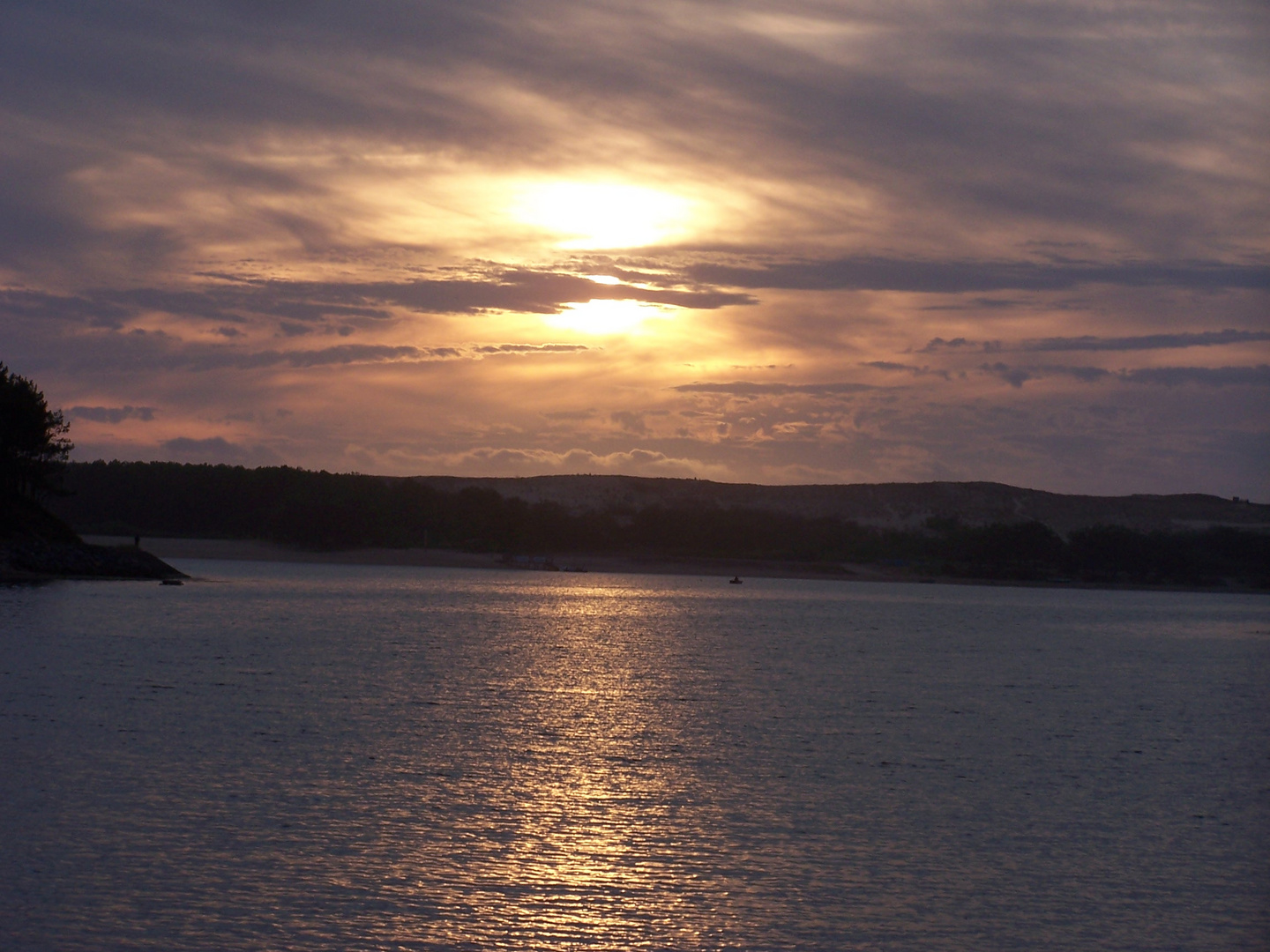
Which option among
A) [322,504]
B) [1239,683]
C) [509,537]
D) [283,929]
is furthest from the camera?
[509,537]

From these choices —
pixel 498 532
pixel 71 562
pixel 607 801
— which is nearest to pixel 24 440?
Answer: pixel 71 562

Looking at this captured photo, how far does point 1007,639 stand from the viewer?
61.8 metres

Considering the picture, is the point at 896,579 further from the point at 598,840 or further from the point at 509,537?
the point at 598,840

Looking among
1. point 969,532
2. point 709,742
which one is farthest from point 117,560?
point 969,532

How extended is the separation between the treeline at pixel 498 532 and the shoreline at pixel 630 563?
4.20 feet

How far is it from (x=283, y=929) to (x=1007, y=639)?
55.3 m

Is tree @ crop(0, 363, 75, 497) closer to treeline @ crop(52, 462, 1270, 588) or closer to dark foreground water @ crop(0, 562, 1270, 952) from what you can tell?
dark foreground water @ crop(0, 562, 1270, 952)

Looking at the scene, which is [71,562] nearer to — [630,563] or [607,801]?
[607,801]

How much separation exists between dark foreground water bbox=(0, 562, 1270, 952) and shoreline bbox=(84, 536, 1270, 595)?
4558 inches

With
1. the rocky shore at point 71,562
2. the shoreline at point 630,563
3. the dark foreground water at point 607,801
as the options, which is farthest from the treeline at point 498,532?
the dark foreground water at point 607,801

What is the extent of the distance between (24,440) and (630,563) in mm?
105794

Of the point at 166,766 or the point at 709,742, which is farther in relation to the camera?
the point at 709,742

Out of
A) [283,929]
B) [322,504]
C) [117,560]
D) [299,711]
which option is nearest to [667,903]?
[283,929]

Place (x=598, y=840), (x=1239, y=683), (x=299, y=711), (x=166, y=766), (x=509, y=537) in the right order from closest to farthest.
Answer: (x=598, y=840) → (x=166, y=766) → (x=299, y=711) → (x=1239, y=683) → (x=509, y=537)
